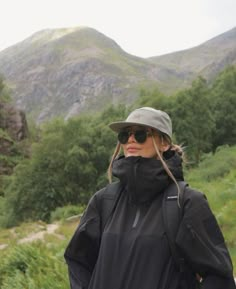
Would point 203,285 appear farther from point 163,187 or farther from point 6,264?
point 6,264

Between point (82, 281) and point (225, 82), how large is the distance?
1738 inches

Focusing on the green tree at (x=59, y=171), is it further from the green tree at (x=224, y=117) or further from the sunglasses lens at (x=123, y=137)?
the sunglasses lens at (x=123, y=137)

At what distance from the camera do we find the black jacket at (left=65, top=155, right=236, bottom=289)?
2.42m

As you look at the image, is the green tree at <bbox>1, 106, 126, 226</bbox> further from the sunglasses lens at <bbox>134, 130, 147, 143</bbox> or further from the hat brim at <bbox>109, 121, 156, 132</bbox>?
the sunglasses lens at <bbox>134, 130, 147, 143</bbox>

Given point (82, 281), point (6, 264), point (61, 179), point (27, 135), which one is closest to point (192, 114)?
point (61, 179)

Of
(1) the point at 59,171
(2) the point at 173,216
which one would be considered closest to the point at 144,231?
(2) the point at 173,216

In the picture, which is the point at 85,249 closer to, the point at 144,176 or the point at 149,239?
the point at 149,239

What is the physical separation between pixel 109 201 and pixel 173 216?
475 mm

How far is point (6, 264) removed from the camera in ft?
27.7

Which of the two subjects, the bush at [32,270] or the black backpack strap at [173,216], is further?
the bush at [32,270]

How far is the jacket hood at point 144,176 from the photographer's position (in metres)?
2.54

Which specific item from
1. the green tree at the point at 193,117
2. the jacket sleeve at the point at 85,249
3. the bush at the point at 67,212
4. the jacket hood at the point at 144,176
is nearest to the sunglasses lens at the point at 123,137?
the jacket hood at the point at 144,176

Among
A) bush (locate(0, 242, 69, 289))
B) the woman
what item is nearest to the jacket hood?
the woman

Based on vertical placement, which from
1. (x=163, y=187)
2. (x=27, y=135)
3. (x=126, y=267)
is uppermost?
(x=163, y=187)
